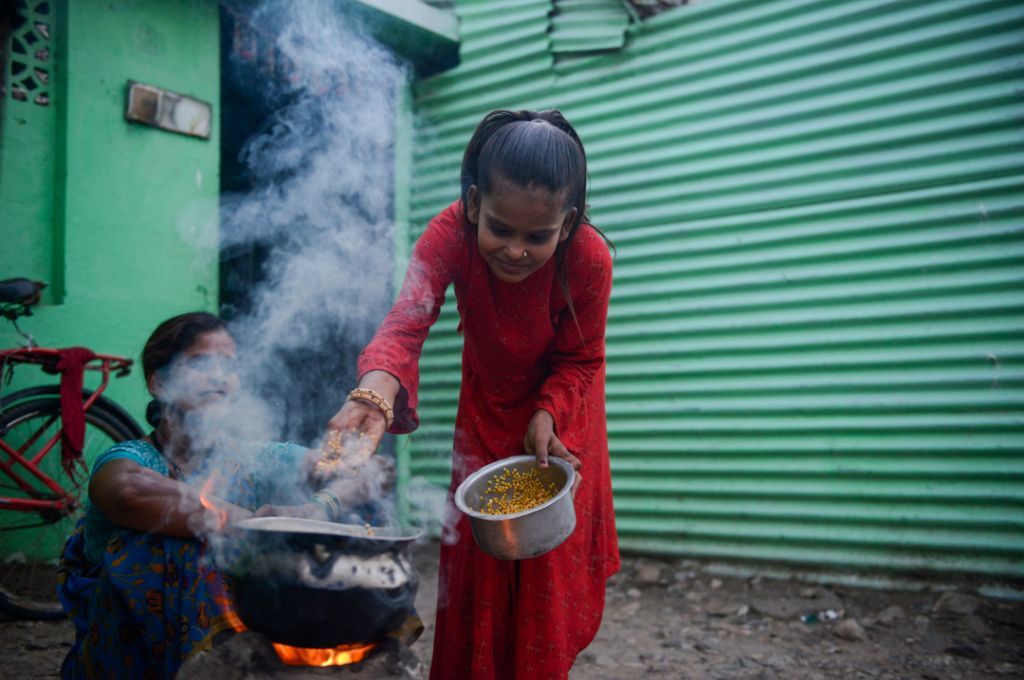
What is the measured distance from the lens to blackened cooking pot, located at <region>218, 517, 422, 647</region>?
5.33 ft

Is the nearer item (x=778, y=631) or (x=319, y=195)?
(x=778, y=631)

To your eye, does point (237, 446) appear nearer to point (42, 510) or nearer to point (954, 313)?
point (42, 510)

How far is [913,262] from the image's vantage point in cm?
439

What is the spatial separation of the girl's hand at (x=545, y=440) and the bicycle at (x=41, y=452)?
101 inches

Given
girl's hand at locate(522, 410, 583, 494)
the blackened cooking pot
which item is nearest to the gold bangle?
the blackened cooking pot

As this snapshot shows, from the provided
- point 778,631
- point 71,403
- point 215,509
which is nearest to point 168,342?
point 215,509

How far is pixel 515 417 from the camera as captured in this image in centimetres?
261

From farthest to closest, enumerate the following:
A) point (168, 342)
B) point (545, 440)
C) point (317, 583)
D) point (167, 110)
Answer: point (167, 110)
point (168, 342)
point (545, 440)
point (317, 583)

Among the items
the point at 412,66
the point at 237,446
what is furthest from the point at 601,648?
the point at 412,66

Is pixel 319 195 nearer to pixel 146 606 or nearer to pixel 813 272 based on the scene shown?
pixel 813 272

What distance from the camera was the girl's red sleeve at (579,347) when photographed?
8.00 feet

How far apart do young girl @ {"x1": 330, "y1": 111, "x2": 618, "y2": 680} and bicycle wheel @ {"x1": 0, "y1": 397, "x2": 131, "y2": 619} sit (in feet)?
7.57

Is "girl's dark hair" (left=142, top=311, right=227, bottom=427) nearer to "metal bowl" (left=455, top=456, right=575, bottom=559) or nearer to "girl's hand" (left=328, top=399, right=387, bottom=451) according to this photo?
"girl's hand" (left=328, top=399, right=387, bottom=451)

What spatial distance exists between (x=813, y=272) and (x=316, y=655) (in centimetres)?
393
